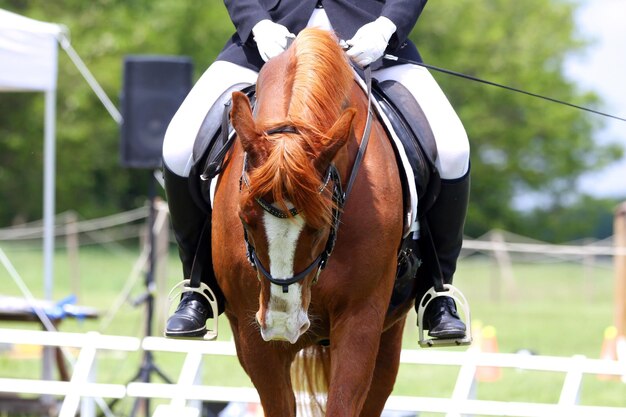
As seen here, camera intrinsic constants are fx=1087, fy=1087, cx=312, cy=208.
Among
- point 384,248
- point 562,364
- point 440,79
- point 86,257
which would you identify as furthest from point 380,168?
point 440,79

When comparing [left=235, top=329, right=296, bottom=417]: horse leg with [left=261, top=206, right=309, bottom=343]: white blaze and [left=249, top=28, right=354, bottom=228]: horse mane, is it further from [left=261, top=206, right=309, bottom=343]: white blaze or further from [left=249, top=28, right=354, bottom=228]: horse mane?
[left=249, top=28, right=354, bottom=228]: horse mane

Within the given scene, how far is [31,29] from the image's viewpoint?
830 cm

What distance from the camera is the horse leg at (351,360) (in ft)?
12.7

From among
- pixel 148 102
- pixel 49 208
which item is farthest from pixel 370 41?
pixel 49 208

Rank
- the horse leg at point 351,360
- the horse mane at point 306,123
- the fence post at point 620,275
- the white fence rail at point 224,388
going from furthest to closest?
the fence post at point 620,275 → the white fence rail at point 224,388 → the horse leg at point 351,360 → the horse mane at point 306,123

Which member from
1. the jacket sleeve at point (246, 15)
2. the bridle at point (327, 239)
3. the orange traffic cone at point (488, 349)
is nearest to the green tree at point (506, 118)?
the orange traffic cone at point (488, 349)

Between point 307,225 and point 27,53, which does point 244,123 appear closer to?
point 307,225

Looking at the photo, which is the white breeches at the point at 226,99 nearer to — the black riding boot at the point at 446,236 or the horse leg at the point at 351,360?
the black riding boot at the point at 446,236

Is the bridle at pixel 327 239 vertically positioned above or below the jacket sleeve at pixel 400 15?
below

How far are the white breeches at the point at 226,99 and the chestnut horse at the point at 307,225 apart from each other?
0.41 metres

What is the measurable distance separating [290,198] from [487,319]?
1420cm

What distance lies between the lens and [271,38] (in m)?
4.30

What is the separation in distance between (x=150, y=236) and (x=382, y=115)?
471cm

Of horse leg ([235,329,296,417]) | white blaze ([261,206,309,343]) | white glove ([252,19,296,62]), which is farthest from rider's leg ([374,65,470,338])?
white blaze ([261,206,309,343])
